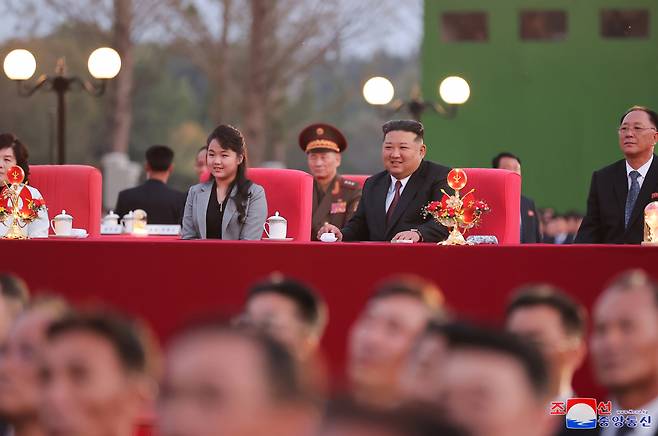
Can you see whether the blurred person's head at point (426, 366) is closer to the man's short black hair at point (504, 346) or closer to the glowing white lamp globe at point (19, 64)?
the man's short black hair at point (504, 346)

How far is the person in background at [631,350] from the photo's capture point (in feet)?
10.4

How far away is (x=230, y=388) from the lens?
→ 2441 millimetres

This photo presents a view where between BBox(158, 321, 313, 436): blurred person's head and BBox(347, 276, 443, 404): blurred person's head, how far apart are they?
393 millimetres

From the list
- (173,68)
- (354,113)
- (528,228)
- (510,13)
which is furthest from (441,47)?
(354,113)

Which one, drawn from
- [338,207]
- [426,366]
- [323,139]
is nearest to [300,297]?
[426,366]

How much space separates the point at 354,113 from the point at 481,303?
42.3 m

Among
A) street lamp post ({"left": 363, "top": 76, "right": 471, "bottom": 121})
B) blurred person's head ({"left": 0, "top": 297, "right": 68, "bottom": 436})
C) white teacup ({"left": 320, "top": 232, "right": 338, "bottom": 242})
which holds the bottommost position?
blurred person's head ({"left": 0, "top": 297, "right": 68, "bottom": 436})

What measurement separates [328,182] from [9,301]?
14.9 feet

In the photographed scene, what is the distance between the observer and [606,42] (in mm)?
18906

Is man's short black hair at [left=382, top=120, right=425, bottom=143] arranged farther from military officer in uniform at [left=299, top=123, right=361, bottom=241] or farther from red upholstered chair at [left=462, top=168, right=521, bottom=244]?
military officer in uniform at [left=299, top=123, right=361, bottom=241]

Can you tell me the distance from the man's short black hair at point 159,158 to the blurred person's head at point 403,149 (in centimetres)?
328

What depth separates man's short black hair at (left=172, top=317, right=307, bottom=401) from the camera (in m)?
2.47

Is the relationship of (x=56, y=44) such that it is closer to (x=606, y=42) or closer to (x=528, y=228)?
(x=606, y=42)

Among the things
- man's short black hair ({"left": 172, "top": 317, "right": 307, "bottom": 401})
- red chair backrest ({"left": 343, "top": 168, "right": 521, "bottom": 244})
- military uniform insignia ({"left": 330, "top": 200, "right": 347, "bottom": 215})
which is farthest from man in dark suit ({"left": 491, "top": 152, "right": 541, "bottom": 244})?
man's short black hair ({"left": 172, "top": 317, "right": 307, "bottom": 401})
